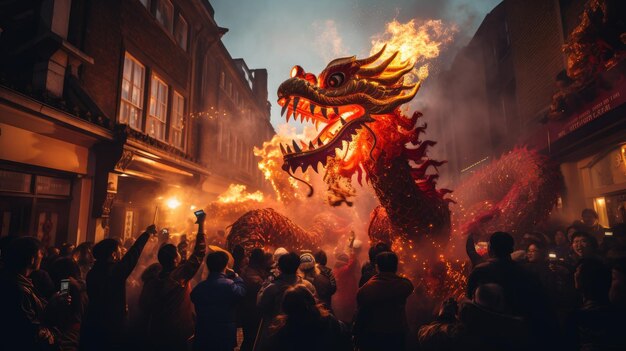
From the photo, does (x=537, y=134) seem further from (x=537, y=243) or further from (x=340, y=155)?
(x=340, y=155)

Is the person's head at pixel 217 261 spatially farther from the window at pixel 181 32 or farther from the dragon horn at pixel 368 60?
the window at pixel 181 32

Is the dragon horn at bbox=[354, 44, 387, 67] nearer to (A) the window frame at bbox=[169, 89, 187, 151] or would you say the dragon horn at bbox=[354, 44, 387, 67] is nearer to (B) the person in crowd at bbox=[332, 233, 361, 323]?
(B) the person in crowd at bbox=[332, 233, 361, 323]

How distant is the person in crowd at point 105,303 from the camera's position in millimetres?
3033

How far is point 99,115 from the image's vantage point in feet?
24.3

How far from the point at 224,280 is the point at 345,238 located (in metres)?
3.10

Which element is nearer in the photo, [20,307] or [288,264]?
[20,307]

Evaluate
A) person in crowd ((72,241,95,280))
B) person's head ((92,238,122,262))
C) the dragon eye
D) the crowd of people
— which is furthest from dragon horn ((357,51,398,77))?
person in crowd ((72,241,95,280))

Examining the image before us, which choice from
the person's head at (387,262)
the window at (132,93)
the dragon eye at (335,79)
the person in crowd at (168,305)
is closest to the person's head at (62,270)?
the person in crowd at (168,305)

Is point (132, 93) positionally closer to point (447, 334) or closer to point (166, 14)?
point (166, 14)

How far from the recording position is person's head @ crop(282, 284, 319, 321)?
7.12 ft

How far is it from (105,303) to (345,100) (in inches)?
121

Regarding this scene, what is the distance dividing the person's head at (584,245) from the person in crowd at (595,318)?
208cm

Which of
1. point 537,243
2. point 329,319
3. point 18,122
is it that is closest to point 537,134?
point 537,243

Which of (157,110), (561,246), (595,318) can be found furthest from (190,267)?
(157,110)
